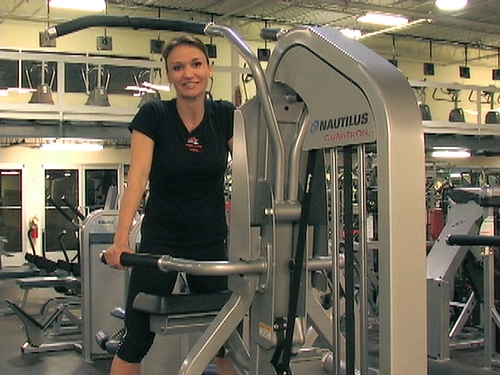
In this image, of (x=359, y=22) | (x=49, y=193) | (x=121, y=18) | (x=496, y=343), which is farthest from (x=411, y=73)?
(x=121, y=18)

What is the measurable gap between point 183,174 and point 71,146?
1115cm

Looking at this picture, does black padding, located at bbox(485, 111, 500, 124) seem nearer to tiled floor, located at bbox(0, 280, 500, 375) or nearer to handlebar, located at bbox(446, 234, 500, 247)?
tiled floor, located at bbox(0, 280, 500, 375)

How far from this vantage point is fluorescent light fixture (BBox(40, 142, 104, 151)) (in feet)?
42.0

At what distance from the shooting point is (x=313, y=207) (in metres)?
2.14

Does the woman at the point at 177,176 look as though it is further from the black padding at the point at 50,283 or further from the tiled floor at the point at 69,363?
the black padding at the point at 50,283

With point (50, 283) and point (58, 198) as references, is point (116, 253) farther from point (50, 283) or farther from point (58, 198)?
point (58, 198)

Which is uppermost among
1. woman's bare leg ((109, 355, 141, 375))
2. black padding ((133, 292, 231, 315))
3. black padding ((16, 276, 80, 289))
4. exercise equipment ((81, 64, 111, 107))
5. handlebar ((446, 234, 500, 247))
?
exercise equipment ((81, 64, 111, 107))

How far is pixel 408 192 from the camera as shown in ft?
5.18

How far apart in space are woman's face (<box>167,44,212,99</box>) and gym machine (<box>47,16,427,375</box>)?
0.11 meters

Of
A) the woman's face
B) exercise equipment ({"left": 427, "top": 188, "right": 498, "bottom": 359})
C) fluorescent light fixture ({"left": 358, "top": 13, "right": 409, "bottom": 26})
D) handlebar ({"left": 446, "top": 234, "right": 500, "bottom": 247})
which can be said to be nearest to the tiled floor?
exercise equipment ({"left": 427, "top": 188, "right": 498, "bottom": 359})

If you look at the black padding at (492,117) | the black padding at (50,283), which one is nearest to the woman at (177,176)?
the black padding at (50,283)

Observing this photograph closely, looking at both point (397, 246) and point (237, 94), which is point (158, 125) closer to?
point (397, 246)

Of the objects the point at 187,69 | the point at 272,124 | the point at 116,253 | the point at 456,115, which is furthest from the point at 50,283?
the point at 456,115

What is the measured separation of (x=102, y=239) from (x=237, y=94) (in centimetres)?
641
